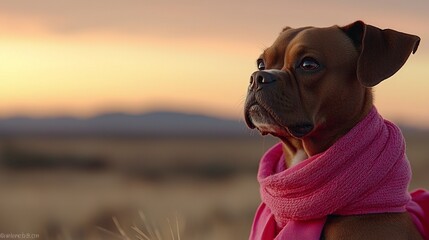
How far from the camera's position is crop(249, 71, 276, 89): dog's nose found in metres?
7.05

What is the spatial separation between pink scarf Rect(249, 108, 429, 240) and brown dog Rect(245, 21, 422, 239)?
8cm

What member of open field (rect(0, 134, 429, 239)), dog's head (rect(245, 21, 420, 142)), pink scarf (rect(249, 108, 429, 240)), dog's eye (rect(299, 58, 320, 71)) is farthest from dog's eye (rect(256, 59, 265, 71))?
open field (rect(0, 134, 429, 239))

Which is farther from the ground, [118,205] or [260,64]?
[260,64]

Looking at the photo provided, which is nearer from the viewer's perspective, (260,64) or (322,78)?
(322,78)

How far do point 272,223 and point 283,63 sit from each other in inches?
38.5

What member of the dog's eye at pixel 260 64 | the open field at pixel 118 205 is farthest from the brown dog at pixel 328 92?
the open field at pixel 118 205

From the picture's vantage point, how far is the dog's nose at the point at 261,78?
7047 millimetres

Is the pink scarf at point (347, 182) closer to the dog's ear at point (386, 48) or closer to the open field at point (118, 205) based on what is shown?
the dog's ear at point (386, 48)

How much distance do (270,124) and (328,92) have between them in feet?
1.27

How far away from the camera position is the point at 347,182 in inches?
275

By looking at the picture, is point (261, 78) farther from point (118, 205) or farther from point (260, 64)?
point (118, 205)

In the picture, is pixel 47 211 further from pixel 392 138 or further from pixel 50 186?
pixel 392 138

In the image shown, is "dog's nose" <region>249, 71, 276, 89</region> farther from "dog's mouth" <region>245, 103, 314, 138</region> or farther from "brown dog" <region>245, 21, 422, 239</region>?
"dog's mouth" <region>245, 103, 314, 138</region>

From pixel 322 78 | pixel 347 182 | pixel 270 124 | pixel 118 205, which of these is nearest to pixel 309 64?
pixel 322 78
